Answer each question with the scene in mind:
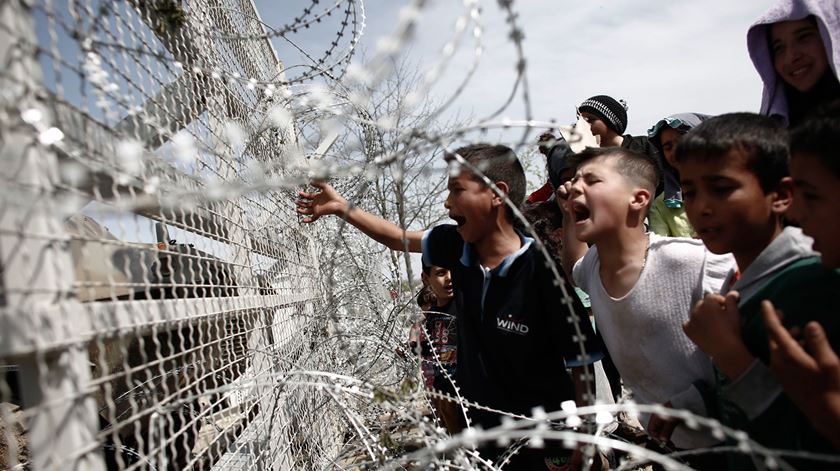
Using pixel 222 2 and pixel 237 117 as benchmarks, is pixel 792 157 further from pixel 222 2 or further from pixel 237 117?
pixel 222 2

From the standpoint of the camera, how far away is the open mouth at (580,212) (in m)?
2.01

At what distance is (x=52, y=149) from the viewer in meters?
1.04

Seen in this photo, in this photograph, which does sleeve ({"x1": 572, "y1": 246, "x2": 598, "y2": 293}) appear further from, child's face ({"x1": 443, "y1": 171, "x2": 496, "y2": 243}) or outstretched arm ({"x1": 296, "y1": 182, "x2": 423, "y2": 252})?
outstretched arm ({"x1": 296, "y1": 182, "x2": 423, "y2": 252})

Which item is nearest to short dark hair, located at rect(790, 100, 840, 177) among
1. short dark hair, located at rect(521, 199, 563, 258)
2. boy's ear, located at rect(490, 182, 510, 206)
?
boy's ear, located at rect(490, 182, 510, 206)

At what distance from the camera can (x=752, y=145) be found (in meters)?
1.59

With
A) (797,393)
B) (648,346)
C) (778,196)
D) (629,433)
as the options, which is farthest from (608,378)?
(797,393)

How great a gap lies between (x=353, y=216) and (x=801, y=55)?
1.99m

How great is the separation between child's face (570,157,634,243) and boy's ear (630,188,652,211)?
0.02 metres

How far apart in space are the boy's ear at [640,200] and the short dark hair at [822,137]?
2.37 feet

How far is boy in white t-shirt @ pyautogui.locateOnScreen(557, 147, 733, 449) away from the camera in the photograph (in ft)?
5.77

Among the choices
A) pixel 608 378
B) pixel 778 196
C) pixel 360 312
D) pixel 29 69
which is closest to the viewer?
pixel 29 69

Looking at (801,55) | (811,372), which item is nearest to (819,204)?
(811,372)

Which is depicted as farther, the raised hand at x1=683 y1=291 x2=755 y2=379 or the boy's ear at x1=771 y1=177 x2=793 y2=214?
the boy's ear at x1=771 y1=177 x2=793 y2=214

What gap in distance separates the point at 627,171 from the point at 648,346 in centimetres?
64
